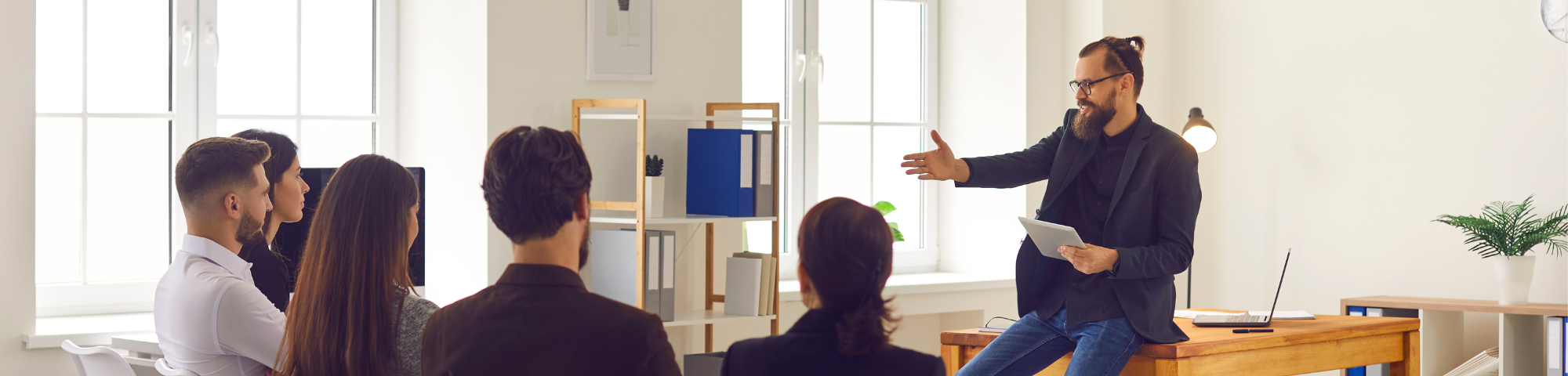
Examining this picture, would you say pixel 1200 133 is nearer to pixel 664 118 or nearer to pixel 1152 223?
pixel 1152 223

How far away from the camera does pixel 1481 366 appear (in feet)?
11.9

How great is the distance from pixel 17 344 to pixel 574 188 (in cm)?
239

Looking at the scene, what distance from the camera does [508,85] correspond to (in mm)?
3457

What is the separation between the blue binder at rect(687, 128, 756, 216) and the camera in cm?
352

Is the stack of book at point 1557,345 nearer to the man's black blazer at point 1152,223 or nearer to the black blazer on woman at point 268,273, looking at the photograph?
the man's black blazer at point 1152,223

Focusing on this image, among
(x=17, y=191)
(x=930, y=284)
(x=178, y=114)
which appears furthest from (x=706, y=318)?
(x=17, y=191)

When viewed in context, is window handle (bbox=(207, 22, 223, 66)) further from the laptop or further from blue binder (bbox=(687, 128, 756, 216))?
the laptop

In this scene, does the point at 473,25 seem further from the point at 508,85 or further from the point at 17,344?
the point at 17,344

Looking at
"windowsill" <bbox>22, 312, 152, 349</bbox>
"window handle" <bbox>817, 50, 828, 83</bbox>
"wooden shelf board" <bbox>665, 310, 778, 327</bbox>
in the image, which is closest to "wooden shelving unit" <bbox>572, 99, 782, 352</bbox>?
"wooden shelf board" <bbox>665, 310, 778, 327</bbox>

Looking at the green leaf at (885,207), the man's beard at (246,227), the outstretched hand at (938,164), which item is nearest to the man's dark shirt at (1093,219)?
the outstretched hand at (938,164)

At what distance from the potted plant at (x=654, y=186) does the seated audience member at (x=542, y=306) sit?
6.60 ft

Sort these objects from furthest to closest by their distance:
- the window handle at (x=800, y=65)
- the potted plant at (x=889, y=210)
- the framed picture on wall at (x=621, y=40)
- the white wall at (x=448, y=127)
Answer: the potted plant at (x=889, y=210) < the window handle at (x=800, y=65) < the framed picture on wall at (x=621, y=40) < the white wall at (x=448, y=127)

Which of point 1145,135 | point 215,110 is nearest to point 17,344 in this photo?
point 215,110

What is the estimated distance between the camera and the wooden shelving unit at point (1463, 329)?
11.5ft
